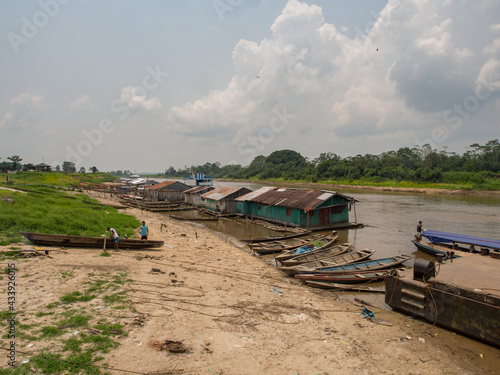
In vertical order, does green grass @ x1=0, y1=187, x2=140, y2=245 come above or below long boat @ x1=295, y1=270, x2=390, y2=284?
above

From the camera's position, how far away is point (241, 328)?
25.5 feet

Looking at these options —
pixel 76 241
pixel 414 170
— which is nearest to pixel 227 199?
pixel 76 241

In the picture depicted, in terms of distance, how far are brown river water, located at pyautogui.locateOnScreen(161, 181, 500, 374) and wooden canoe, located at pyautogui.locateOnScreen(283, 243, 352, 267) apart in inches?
90.8

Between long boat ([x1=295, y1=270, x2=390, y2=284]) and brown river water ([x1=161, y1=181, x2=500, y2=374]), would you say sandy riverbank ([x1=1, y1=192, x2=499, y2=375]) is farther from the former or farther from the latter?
long boat ([x1=295, y1=270, x2=390, y2=284])

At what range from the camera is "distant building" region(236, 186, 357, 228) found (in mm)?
25703

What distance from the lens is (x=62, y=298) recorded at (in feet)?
25.9

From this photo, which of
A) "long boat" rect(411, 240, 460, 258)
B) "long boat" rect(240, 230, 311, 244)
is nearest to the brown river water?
"long boat" rect(411, 240, 460, 258)

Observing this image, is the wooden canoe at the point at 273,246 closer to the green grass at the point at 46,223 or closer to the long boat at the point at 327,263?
the long boat at the point at 327,263

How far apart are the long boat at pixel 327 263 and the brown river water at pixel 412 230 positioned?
1935 mm

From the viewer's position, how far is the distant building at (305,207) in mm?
25703

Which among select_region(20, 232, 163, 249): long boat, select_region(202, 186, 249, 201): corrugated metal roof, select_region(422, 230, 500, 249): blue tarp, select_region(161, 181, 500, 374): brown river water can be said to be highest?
select_region(202, 186, 249, 201): corrugated metal roof

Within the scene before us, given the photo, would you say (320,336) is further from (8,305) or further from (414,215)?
(414,215)

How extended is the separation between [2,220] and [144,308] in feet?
38.8

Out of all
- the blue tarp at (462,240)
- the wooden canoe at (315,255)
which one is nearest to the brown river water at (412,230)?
the blue tarp at (462,240)
